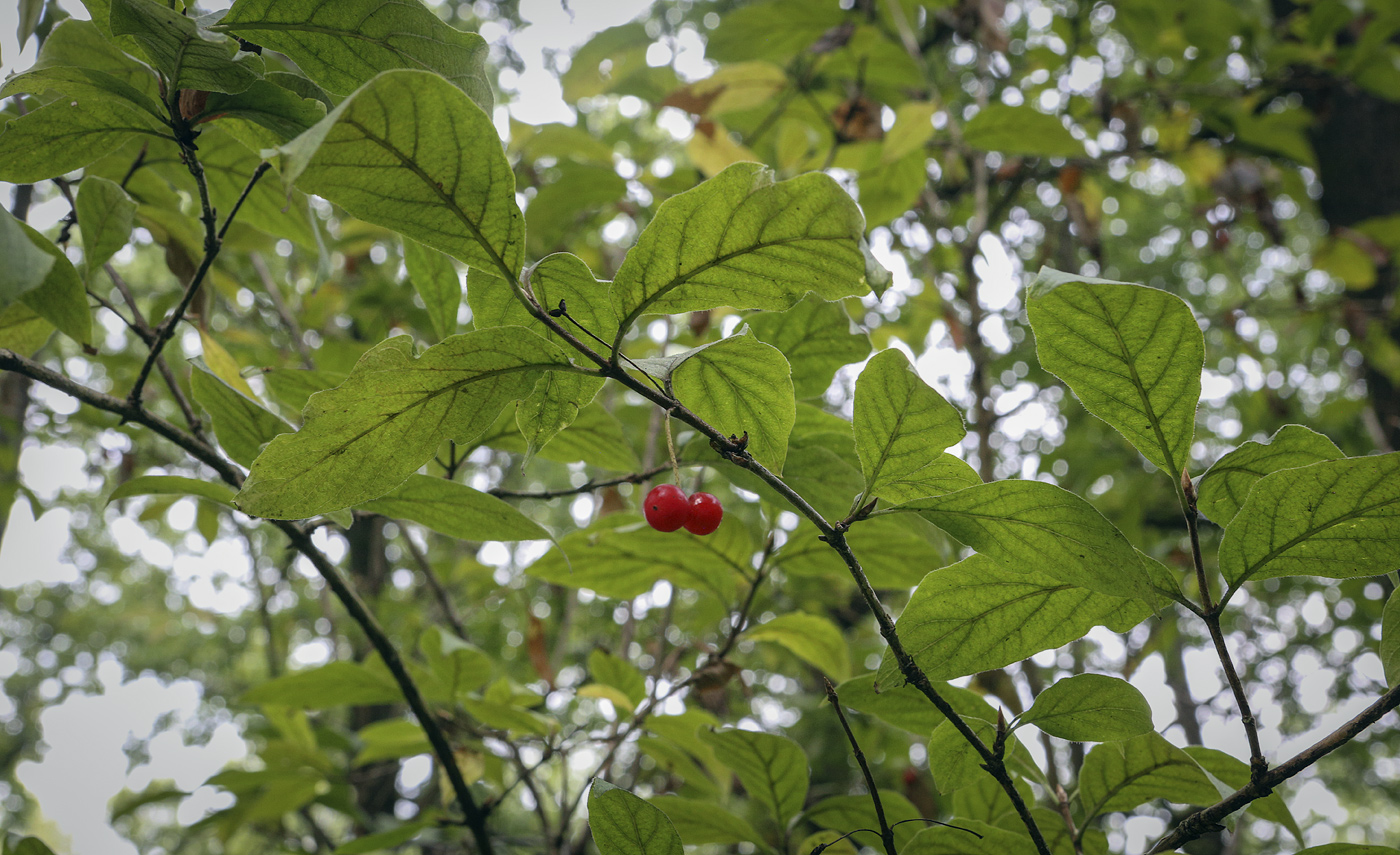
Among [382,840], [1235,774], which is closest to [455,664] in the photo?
[382,840]

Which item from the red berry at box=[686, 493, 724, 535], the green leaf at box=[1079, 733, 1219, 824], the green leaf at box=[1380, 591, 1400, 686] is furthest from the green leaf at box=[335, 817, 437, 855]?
the green leaf at box=[1380, 591, 1400, 686]

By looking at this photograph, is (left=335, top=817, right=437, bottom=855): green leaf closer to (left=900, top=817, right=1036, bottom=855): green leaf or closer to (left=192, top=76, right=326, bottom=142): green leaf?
(left=900, top=817, right=1036, bottom=855): green leaf

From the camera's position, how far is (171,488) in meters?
1.19

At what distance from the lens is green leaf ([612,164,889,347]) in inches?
31.1

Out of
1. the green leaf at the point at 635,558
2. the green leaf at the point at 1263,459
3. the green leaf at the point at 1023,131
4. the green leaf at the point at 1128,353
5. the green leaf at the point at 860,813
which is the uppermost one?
the green leaf at the point at 1023,131

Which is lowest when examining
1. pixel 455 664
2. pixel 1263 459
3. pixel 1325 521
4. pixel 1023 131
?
pixel 1325 521

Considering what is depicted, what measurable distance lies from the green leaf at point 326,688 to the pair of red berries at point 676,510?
955 millimetres

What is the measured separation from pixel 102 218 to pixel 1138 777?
5.92 feet

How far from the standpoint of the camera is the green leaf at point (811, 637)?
1730mm

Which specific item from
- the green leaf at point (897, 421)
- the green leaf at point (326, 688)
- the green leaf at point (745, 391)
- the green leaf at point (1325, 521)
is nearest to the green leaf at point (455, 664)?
the green leaf at point (326, 688)

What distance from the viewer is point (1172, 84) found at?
381cm

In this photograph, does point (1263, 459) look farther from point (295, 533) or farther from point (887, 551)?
point (295, 533)

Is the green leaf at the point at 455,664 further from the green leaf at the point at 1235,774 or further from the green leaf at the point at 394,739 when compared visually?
the green leaf at the point at 1235,774

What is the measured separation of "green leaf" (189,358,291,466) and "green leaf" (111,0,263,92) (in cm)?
39
